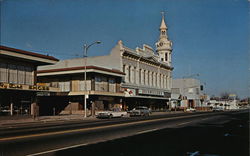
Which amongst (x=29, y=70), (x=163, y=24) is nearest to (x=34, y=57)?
(x=29, y=70)

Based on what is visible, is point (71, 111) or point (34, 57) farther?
point (71, 111)

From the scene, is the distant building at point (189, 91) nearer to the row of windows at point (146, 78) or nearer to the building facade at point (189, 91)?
the building facade at point (189, 91)

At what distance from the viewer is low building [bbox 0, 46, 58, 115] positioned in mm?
33281

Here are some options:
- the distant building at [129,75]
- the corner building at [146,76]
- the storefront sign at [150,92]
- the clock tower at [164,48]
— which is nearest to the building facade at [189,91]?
the clock tower at [164,48]

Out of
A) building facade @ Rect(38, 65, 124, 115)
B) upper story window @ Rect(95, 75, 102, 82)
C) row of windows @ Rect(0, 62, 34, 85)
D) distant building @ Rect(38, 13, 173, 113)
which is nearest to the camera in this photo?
row of windows @ Rect(0, 62, 34, 85)

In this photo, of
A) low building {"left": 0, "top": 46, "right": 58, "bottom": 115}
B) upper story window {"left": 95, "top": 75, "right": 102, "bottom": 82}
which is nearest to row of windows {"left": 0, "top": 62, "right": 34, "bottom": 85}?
low building {"left": 0, "top": 46, "right": 58, "bottom": 115}

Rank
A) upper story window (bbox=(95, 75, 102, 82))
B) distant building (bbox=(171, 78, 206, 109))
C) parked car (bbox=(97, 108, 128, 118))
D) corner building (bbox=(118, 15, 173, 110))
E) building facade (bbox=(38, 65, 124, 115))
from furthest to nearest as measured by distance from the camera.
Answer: distant building (bbox=(171, 78, 206, 109)) → corner building (bbox=(118, 15, 173, 110)) → upper story window (bbox=(95, 75, 102, 82)) → building facade (bbox=(38, 65, 124, 115)) → parked car (bbox=(97, 108, 128, 118))

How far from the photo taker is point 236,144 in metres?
12.9

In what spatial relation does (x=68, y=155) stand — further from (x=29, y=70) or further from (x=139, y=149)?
(x=29, y=70)

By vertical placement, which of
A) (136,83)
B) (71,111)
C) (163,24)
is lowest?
(71,111)

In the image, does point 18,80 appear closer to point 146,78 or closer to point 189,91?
point 146,78

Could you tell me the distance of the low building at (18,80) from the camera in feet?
109

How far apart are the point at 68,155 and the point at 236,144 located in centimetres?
766

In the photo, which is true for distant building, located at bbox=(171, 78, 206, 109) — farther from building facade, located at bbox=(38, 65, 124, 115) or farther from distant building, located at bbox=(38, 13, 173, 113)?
building facade, located at bbox=(38, 65, 124, 115)
